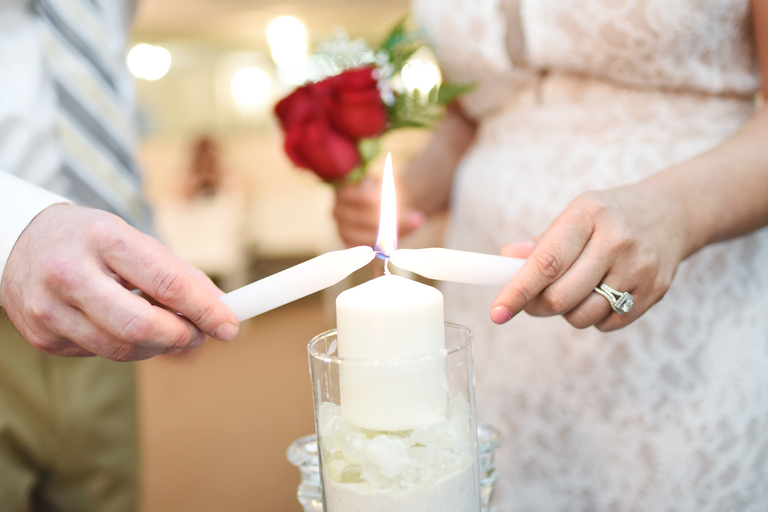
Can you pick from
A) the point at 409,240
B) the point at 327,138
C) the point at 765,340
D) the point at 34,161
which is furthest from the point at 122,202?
the point at 765,340

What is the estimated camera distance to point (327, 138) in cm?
99

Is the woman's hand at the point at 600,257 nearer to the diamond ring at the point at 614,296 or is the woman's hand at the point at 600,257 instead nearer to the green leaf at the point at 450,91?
the diamond ring at the point at 614,296

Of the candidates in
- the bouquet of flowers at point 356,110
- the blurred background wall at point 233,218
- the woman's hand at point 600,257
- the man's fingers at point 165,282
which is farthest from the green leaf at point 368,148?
the man's fingers at point 165,282

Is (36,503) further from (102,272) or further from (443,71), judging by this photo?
(443,71)

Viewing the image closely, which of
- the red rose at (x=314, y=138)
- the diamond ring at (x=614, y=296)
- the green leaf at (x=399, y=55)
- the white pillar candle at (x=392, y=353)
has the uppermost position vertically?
the green leaf at (x=399, y=55)

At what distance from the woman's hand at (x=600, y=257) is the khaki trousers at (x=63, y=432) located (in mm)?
924

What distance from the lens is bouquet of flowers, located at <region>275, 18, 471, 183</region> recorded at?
98cm

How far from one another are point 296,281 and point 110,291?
16cm

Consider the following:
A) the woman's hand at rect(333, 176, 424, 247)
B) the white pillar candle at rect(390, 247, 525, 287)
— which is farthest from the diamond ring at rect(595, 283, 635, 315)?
the woman's hand at rect(333, 176, 424, 247)

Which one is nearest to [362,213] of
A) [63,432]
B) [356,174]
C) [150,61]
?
[356,174]

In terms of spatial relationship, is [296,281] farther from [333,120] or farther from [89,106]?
[89,106]

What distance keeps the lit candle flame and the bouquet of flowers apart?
45cm

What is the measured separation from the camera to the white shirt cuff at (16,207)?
557 mm

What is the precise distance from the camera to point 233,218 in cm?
553
